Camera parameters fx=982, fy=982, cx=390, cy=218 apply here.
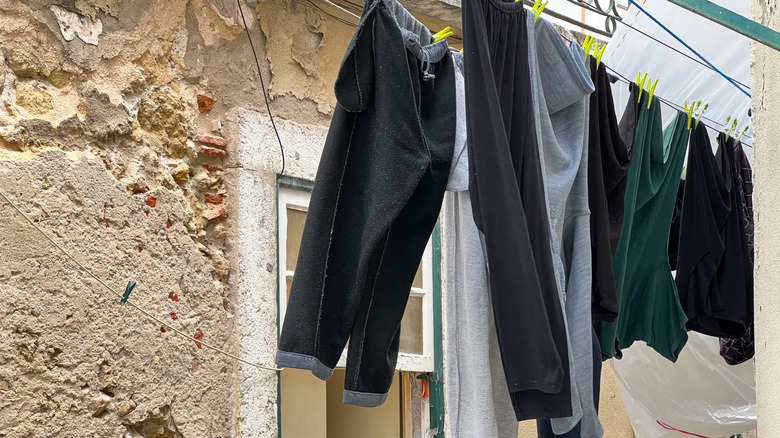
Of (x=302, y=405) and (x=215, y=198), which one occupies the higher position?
(x=215, y=198)

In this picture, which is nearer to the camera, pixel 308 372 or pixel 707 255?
pixel 707 255

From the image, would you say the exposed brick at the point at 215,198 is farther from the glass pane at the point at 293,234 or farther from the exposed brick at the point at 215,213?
the glass pane at the point at 293,234

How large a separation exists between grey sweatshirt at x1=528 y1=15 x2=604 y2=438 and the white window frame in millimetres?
1369

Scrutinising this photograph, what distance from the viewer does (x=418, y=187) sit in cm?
269

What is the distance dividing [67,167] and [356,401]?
147cm

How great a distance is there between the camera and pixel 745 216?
402 cm

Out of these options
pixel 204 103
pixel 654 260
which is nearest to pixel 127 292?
pixel 204 103

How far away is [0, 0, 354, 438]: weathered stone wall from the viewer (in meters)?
3.29

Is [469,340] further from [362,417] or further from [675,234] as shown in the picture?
[362,417]

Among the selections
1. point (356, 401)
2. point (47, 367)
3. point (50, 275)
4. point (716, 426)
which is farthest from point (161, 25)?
point (716, 426)

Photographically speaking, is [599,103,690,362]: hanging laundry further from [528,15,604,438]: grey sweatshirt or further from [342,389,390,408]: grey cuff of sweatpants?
[342,389,390,408]: grey cuff of sweatpants

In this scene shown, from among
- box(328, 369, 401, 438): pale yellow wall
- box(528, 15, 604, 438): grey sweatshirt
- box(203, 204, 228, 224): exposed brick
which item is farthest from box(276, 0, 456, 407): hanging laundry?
box(328, 369, 401, 438): pale yellow wall

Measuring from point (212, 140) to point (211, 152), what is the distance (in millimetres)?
49

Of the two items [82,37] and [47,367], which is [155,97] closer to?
[82,37]
